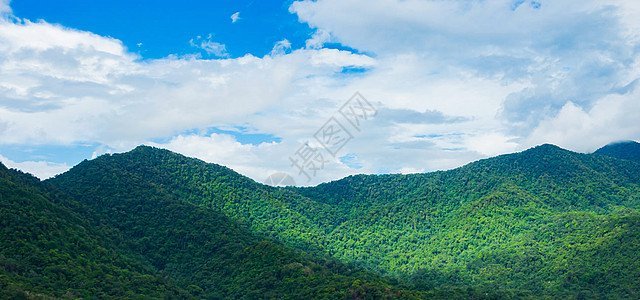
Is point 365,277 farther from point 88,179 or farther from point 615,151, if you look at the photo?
point 615,151

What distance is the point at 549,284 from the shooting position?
71125mm

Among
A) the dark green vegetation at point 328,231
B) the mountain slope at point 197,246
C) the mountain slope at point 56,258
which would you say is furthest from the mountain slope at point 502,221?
the mountain slope at point 56,258

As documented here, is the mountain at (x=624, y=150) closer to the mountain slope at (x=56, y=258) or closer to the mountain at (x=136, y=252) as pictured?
the mountain at (x=136, y=252)

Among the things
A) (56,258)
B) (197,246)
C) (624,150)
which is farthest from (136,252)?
(624,150)

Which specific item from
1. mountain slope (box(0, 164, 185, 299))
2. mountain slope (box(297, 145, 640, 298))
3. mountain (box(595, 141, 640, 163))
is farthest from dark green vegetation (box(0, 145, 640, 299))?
mountain (box(595, 141, 640, 163))

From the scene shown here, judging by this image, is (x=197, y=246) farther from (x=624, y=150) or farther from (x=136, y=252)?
(x=624, y=150)

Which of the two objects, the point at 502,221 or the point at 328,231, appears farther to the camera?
the point at 328,231

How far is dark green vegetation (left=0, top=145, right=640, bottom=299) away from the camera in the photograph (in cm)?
5328

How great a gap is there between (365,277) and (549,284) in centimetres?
3071

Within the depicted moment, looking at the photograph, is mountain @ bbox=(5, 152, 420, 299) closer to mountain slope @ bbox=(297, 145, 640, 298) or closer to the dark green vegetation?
the dark green vegetation

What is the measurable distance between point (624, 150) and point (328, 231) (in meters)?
102

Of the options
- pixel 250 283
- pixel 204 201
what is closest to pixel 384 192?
pixel 204 201

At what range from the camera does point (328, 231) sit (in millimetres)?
105125

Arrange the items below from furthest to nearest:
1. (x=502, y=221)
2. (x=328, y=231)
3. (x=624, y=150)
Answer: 1. (x=624, y=150)
2. (x=328, y=231)
3. (x=502, y=221)
